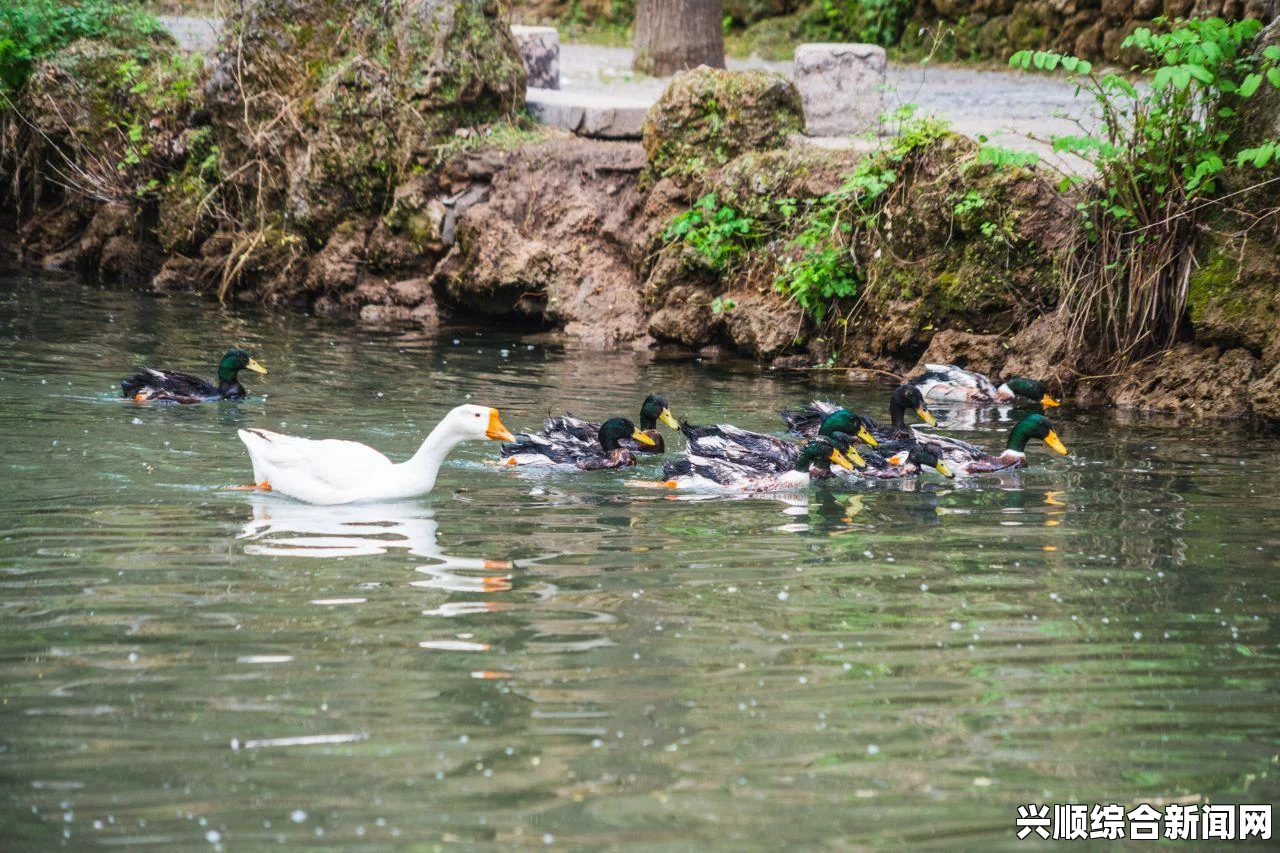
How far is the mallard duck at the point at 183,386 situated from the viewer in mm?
12234

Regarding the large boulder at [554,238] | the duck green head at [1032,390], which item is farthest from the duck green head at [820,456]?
the large boulder at [554,238]

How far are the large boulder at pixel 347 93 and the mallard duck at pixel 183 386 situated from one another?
682 centimetres

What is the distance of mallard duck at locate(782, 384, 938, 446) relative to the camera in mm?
11547

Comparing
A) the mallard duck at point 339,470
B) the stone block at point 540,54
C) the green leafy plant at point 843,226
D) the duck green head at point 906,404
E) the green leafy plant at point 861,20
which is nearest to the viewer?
the mallard duck at point 339,470

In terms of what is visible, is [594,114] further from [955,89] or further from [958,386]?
[958,386]

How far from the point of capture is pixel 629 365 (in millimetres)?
15656

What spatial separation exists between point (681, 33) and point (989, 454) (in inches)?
463

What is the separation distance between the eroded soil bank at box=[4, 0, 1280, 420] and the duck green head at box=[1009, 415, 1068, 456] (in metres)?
2.64

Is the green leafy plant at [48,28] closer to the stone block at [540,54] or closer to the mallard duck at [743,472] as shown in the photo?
the stone block at [540,54]

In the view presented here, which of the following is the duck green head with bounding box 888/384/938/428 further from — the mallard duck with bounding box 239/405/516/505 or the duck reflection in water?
the duck reflection in water

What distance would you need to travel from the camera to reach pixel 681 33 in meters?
21.2

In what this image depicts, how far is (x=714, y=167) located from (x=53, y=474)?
9.54 meters

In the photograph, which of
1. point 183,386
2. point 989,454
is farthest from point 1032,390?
point 183,386

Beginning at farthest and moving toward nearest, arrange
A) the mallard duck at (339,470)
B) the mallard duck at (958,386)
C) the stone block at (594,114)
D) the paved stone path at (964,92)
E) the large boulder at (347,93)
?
1. the large boulder at (347,93)
2. the stone block at (594,114)
3. the paved stone path at (964,92)
4. the mallard duck at (958,386)
5. the mallard duck at (339,470)
